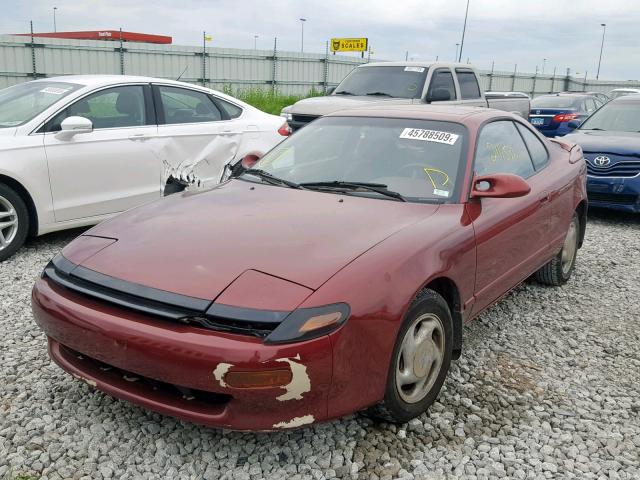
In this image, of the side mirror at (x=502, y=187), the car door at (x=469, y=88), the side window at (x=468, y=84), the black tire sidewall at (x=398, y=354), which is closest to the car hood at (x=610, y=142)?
the car door at (x=469, y=88)

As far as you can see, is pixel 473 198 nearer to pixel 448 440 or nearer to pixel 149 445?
pixel 448 440

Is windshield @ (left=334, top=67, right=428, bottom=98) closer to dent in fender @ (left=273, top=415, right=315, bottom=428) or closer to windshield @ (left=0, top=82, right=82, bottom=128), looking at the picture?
windshield @ (left=0, top=82, right=82, bottom=128)

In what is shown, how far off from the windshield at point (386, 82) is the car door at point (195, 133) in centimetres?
372

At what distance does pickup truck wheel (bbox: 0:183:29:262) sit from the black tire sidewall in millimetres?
3839

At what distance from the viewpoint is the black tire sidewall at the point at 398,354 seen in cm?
270

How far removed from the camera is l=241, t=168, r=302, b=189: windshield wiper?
367cm

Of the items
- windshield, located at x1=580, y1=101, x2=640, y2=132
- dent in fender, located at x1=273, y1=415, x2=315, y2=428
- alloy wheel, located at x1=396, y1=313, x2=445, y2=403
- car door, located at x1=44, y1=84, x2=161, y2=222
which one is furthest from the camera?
windshield, located at x1=580, y1=101, x2=640, y2=132

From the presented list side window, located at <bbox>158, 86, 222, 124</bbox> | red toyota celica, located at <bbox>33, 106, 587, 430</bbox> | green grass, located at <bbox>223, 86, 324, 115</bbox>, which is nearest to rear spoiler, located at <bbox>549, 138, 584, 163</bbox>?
red toyota celica, located at <bbox>33, 106, 587, 430</bbox>

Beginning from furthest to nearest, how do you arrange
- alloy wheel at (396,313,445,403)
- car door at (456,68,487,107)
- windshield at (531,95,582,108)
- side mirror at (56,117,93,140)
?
windshield at (531,95,582,108) < car door at (456,68,487,107) < side mirror at (56,117,93,140) < alloy wheel at (396,313,445,403)

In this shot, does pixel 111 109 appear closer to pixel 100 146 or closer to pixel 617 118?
pixel 100 146

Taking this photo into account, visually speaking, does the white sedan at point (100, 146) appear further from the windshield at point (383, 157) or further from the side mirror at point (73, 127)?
the windshield at point (383, 157)

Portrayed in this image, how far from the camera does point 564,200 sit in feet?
15.1

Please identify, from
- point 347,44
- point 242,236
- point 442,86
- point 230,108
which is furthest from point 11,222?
point 347,44

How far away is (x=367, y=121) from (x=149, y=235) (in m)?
1.71
